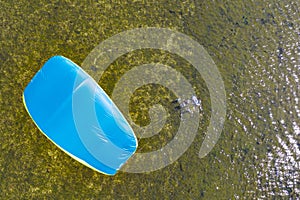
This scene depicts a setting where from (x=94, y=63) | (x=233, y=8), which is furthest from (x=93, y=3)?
(x=233, y=8)

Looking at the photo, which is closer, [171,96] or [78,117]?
[78,117]

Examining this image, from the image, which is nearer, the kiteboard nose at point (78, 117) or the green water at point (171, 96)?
the kiteboard nose at point (78, 117)

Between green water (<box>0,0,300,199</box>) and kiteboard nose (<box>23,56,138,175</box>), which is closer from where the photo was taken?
kiteboard nose (<box>23,56,138,175</box>)

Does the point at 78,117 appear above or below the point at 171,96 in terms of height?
below

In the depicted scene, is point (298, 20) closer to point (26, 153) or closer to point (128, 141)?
point (128, 141)
